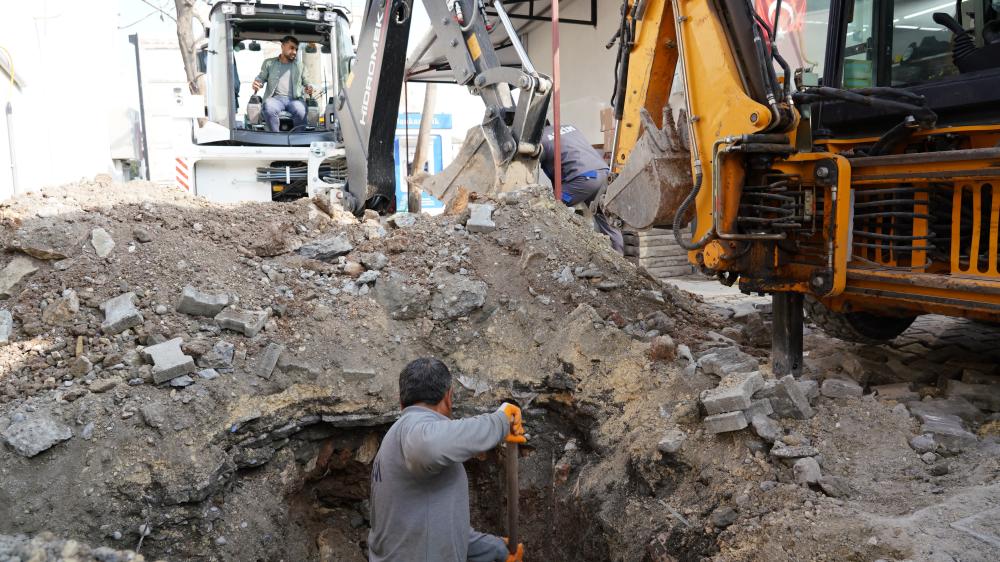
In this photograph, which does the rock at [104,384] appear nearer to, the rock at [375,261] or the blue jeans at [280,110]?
the rock at [375,261]

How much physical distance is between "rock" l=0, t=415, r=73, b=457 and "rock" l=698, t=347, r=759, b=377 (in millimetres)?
3347

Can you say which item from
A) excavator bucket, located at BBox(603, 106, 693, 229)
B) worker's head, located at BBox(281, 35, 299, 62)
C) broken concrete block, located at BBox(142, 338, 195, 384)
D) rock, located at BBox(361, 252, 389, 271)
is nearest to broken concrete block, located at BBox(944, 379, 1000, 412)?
excavator bucket, located at BBox(603, 106, 693, 229)

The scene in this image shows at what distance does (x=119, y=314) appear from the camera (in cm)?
432

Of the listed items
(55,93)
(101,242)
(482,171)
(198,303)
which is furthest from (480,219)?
(55,93)

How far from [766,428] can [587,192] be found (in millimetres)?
4376

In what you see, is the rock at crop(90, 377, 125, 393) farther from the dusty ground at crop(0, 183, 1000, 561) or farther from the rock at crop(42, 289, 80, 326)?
the rock at crop(42, 289, 80, 326)

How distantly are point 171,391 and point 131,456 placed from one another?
418 mm

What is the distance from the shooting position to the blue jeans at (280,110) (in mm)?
8430

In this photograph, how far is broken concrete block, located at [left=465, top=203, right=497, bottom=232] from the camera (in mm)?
5547

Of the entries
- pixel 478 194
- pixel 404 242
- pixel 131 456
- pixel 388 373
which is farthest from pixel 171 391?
pixel 478 194

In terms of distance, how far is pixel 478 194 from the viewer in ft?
20.0

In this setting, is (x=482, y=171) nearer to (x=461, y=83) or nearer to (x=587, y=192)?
(x=461, y=83)

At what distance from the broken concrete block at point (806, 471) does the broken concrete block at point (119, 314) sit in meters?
3.60

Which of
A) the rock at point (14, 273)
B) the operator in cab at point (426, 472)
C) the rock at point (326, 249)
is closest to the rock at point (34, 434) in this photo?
the rock at point (14, 273)
